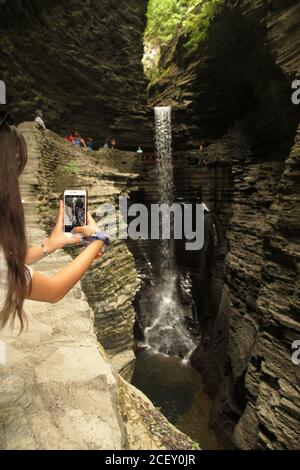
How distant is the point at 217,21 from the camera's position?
14555 millimetres

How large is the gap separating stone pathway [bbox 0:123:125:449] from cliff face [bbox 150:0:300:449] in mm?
6355

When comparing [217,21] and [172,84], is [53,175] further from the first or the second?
[172,84]

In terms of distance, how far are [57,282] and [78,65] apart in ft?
69.7

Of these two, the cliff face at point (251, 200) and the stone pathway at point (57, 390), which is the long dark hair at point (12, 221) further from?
the cliff face at point (251, 200)

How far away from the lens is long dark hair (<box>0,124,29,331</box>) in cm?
149

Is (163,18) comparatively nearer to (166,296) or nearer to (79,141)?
(79,141)

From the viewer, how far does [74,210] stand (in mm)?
2354

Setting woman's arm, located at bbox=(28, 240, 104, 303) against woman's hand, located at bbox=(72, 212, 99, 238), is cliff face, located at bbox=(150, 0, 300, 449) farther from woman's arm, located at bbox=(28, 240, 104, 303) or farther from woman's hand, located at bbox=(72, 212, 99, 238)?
woman's arm, located at bbox=(28, 240, 104, 303)

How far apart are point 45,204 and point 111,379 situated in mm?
6992

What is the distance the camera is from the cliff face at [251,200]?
7746 mm

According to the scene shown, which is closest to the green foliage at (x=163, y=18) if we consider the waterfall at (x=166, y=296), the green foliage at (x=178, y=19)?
the green foliage at (x=178, y=19)

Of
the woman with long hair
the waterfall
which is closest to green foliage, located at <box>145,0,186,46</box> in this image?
the waterfall

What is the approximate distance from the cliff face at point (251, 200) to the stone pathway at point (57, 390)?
20.9ft
